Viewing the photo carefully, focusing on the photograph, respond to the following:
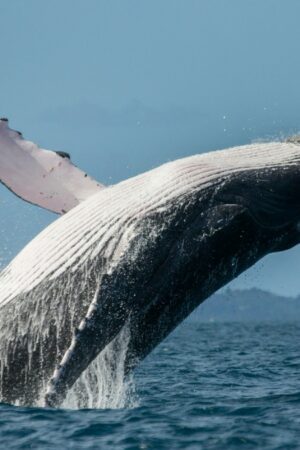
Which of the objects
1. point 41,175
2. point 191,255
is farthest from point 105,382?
→ point 41,175

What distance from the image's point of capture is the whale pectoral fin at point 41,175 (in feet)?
35.3

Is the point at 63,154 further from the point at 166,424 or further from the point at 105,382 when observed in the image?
the point at 166,424

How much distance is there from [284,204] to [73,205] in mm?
2432

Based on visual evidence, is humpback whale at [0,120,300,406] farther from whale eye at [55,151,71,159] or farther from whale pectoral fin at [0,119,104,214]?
whale eye at [55,151,71,159]

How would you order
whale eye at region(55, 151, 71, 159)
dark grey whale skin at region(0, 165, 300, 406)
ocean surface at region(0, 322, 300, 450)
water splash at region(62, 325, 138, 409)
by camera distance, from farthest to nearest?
whale eye at region(55, 151, 71, 159) < water splash at region(62, 325, 138, 409) < dark grey whale skin at region(0, 165, 300, 406) < ocean surface at region(0, 322, 300, 450)

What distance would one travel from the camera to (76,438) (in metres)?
8.34

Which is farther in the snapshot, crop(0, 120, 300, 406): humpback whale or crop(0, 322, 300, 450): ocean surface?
crop(0, 120, 300, 406): humpback whale

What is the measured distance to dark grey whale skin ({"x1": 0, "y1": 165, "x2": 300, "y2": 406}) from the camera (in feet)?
30.0

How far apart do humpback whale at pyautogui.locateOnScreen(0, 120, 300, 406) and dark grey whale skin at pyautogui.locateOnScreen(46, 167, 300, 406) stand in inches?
0.5

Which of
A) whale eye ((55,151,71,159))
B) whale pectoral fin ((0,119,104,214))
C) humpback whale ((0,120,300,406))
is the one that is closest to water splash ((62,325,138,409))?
humpback whale ((0,120,300,406))

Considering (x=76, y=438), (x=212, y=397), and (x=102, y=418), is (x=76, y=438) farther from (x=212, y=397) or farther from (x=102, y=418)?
(x=212, y=397)

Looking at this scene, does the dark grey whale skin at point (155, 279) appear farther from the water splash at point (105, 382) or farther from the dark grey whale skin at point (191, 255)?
the water splash at point (105, 382)

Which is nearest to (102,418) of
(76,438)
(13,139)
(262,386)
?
(76,438)

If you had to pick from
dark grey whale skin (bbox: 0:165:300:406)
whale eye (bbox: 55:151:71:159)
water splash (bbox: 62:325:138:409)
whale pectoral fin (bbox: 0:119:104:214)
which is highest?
whale eye (bbox: 55:151:71:159)
